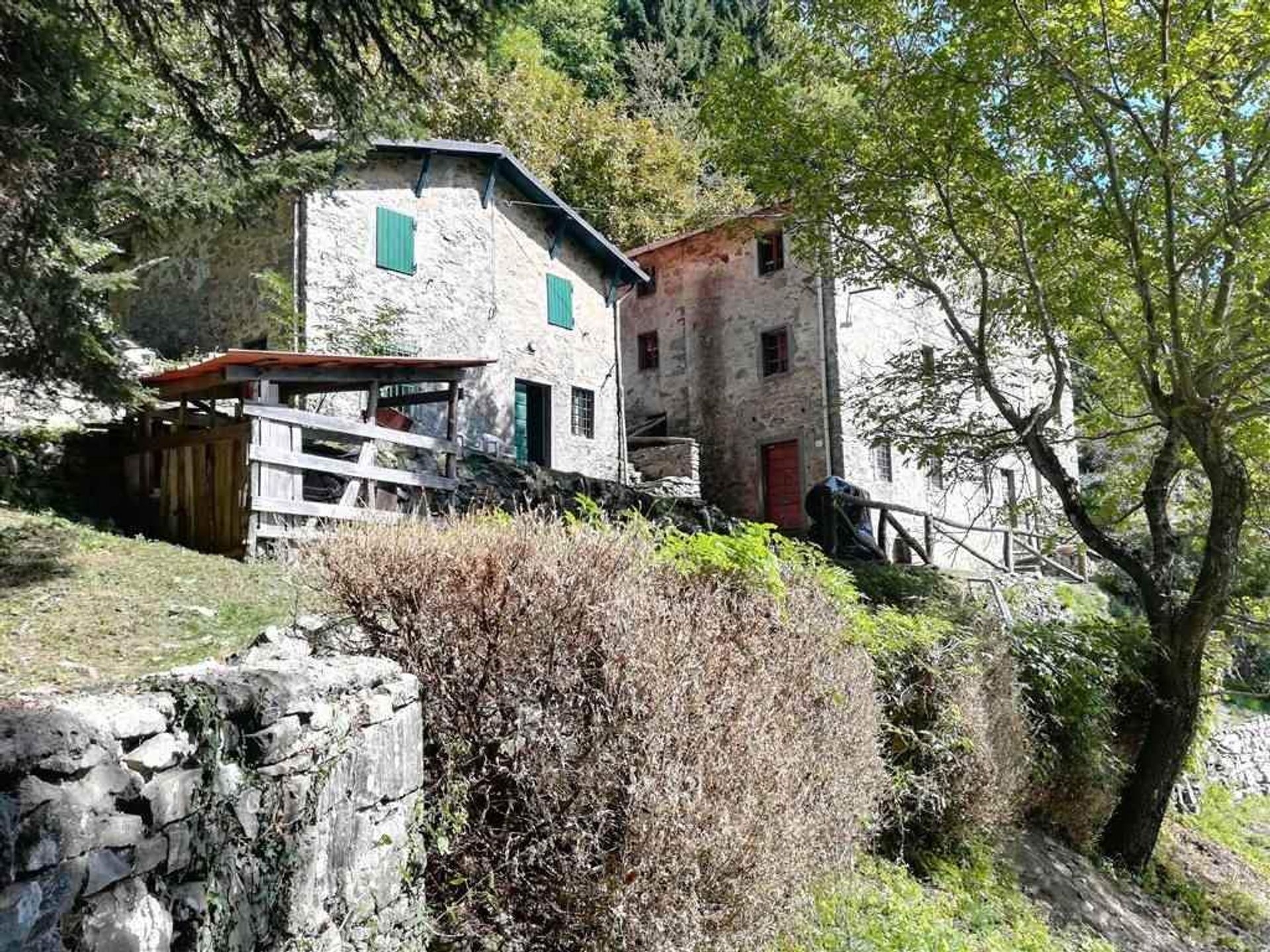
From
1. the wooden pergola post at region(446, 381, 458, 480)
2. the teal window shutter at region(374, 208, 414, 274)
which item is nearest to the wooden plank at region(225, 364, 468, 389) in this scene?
the wooden pergola post at region(446, 381, 458, 480)

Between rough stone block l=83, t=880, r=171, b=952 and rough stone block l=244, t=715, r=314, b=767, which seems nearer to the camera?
rough stone block l=83, t=880, r=171, b=952

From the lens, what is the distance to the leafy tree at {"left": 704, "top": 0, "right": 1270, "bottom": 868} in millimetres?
8500

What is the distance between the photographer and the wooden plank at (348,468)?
956cm

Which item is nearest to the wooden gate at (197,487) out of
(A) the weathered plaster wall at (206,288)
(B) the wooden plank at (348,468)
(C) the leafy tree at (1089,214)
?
(B) the wooden plank at (348,468)

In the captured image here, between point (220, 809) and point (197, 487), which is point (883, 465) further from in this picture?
point (220, 809)

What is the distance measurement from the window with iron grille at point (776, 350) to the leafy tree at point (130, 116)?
13461 mm

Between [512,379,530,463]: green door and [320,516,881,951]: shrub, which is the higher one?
[512,379,530,463]: green door

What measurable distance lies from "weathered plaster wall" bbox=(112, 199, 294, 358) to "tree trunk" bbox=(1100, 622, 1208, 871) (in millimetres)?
12639

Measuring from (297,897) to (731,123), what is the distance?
9813mm

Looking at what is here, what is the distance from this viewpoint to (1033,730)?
9.12 meters

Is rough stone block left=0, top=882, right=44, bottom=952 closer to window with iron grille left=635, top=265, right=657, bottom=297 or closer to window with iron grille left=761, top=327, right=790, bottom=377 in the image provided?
window with iron grille left=761, top=327, right=790, bottom=377

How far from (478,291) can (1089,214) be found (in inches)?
428

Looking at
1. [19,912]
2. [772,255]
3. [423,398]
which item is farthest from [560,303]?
[19,912]

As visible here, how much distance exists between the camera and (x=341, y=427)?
10.3 metres
